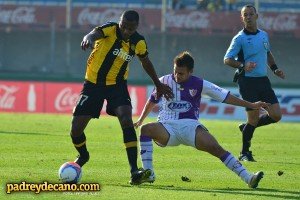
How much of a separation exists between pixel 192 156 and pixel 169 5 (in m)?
30.1

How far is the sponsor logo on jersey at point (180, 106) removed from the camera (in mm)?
12375

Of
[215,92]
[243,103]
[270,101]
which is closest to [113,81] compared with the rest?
[215,92]

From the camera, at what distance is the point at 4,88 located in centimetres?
3428

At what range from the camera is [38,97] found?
34156 mm

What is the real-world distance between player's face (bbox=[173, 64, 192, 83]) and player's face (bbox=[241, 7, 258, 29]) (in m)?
4.17

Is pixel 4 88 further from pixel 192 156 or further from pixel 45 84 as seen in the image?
pixel 192 156

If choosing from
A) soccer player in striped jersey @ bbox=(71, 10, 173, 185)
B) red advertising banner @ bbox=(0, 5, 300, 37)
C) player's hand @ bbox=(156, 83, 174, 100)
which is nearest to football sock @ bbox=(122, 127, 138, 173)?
soccer player in striped jersey @ bbox=(71, 10, 173, 185)

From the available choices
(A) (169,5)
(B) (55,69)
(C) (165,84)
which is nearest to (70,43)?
(B) (55,69)

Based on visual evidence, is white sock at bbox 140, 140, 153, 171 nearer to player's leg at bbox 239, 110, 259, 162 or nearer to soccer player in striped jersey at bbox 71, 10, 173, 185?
soccer player in striped jersey at bbox 71, 10, 173, 185

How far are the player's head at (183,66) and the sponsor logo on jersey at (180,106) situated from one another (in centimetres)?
29

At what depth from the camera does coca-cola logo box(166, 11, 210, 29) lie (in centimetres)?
4584

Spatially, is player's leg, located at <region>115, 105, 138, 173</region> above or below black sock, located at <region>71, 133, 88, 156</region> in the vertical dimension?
above

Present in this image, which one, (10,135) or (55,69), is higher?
(10,135)

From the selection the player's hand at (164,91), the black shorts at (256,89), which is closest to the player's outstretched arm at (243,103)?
the player's hand at (164,91)
